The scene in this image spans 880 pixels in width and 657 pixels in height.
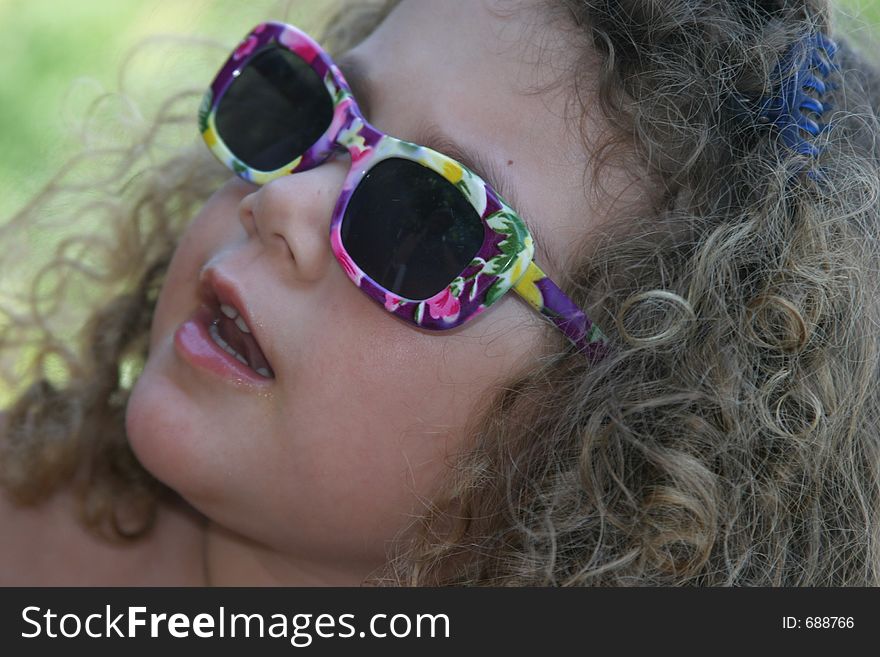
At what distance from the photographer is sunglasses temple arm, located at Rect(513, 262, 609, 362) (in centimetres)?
140

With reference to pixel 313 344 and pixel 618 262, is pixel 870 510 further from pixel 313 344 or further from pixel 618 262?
pixel 313 344

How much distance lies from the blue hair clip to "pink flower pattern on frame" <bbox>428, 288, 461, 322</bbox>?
53cm

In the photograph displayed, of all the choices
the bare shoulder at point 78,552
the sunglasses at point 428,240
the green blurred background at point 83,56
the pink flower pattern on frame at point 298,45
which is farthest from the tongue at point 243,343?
the green blurred background at point 83,56

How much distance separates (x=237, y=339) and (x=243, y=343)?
0.01 meters

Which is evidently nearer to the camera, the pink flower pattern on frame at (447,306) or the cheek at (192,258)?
the pink flower pattern on frame at (447,306)

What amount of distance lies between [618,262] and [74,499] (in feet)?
3.69

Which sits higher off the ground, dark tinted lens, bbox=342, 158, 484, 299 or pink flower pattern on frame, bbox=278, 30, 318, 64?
pink flower pattern on frame, bbox=278, 30, 318, 64

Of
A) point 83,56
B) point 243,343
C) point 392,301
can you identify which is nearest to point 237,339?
point 243,343

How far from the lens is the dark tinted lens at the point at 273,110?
1.58m

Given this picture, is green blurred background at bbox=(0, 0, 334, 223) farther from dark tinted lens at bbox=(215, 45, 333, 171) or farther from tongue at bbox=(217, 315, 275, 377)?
tongue at bbox=(217, 315, 275, 377)

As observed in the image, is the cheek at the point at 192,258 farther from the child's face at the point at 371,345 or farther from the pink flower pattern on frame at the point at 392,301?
the pink flower pattern on frame at the point at 392,301

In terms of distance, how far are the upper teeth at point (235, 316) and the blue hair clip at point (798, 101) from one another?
0.83 m

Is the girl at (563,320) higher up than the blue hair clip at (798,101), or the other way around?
the blue hair clip at (798,101)

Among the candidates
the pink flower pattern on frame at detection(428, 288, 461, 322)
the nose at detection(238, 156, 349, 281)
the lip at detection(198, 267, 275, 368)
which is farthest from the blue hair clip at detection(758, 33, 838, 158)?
the lip at detection(198, 267, 275, 368)
